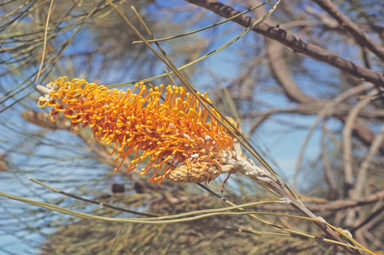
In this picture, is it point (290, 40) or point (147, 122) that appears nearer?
point (147, 122)

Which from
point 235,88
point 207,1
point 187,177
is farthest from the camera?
point 235,88

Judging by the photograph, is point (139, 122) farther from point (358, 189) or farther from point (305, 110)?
point (305, 110)

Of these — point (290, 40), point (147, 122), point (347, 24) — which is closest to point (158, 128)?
point (147, 122)

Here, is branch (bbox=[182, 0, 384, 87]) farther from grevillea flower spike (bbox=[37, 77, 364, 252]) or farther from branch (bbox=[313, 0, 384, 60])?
grevillea flower spike (bbox=[37, 77, 364, 252])

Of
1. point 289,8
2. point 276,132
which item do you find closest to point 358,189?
point 276,132

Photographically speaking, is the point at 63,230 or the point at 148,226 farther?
the point at 63,230

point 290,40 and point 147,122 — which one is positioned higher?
point 290,40

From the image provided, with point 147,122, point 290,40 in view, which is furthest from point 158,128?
point 290,40

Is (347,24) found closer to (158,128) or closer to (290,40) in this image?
(290,40)
